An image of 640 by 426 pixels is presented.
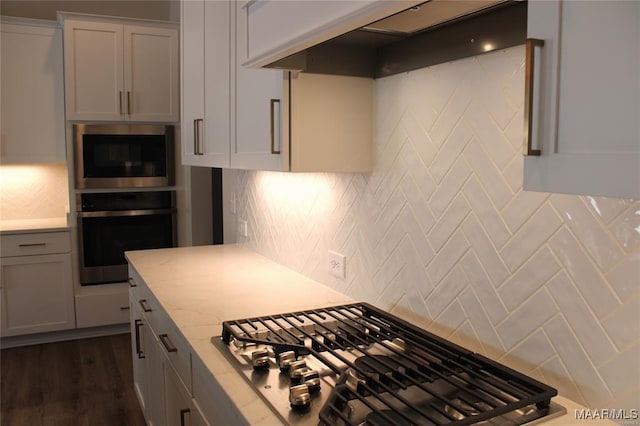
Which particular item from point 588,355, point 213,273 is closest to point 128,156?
point 213,273

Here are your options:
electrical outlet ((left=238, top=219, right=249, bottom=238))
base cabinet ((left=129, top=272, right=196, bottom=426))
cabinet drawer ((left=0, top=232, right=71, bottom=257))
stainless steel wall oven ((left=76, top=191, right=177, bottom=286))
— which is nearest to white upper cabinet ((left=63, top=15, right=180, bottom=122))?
stainless steel wall oven ((left=76, top=191, right=177, bottom=286))

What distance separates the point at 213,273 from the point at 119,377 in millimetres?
1565

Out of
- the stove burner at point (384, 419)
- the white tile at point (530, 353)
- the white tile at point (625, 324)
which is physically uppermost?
the white tile at point (625, 324)

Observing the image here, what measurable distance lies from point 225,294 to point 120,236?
2.49 meters

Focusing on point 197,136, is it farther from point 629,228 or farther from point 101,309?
point 101,309

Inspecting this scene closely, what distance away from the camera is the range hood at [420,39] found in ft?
4.29

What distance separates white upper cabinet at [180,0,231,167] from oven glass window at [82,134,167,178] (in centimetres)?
152

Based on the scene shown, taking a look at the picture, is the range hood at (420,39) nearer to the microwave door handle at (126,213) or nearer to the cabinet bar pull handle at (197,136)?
the cabinet bar pull handle at (197,136)

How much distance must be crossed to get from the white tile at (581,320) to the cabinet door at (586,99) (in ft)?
1.44

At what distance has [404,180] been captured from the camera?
173 cm

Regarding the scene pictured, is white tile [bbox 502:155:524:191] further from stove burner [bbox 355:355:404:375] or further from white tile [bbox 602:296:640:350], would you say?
stove burner [bbox 355:355:404:375]

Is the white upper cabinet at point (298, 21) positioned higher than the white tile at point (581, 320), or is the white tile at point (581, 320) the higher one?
the white upper cabinet at point (298, 21)

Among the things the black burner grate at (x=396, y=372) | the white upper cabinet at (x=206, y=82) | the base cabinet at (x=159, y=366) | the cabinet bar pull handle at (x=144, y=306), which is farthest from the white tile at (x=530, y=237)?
the cabinet bar pull handle at (x=144, y=306)

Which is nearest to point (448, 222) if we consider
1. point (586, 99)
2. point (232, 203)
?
point (586, 99)
